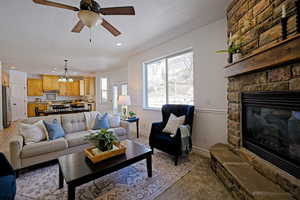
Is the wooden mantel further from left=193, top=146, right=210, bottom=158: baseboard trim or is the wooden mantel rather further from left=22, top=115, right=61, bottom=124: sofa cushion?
left=22, top=115, right=61, bottom=124: sofa cushion

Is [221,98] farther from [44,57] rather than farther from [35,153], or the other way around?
[44,57]

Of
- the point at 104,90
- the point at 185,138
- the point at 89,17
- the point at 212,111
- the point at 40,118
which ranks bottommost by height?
the point at 185,138

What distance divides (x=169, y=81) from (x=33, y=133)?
315 cm

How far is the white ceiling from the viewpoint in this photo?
2051mm

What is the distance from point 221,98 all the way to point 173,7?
1.82m

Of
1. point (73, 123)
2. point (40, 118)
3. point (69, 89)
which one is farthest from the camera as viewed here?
point (69, 89)

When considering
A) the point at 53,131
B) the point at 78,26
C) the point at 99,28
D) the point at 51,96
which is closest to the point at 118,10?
the point at 78,26

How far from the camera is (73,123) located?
320 cm

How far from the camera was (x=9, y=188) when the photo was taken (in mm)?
1326

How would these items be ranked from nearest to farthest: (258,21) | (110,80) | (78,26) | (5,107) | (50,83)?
(258,21) → (78,26) → (5,107) → (110,80) → (50,83)

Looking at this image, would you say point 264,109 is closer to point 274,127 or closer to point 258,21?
point 274,127

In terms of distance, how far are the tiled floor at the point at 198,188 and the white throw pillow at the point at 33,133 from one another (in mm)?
2357

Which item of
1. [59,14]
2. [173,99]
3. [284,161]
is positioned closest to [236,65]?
[284,161]

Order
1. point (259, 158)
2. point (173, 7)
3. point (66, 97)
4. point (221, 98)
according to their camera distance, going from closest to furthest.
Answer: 1. point (259, 158)
2. point (173, 7)
3. point (221, 98)
4. point (66, 97)
